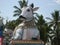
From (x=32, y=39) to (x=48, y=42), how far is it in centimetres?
1915

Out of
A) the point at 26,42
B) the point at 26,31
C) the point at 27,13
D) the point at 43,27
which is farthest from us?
the point at 43,27

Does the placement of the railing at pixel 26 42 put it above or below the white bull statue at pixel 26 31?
below

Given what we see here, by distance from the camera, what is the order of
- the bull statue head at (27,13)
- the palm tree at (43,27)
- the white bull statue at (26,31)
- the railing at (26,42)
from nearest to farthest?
the railing at (26,42) → the white bull statue at (26,31) → the bull statue head at (27,13) → the palm tree at (43,27)

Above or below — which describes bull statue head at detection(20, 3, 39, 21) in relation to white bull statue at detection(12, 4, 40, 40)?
above

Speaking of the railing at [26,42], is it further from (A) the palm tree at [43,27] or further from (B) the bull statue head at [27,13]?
(A) the palm tree at [43,27]

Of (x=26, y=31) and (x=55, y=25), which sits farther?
(x=55, y=25)

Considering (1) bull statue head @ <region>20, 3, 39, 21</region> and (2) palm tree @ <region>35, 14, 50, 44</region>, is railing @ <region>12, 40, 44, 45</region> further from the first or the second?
(2) palm tree @ <region>35, 14, 50, 44</region>

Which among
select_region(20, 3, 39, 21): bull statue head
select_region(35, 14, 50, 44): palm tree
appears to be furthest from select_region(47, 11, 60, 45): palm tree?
select_region(20, 3, 39, 21): bull statue head

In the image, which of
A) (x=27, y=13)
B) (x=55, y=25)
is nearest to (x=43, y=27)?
(x=55, y=25)

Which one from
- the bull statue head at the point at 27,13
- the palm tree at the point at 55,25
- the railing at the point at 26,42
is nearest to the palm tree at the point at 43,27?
the palm tree at the point at 55,25

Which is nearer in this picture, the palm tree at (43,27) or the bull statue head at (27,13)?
the bull statue head at (27,13)

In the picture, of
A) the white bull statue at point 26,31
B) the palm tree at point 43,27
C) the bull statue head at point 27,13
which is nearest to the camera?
the white bull statue at point 26,31

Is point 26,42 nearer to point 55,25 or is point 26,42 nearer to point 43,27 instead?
point 43,27

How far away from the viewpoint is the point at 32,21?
42.7 ft
